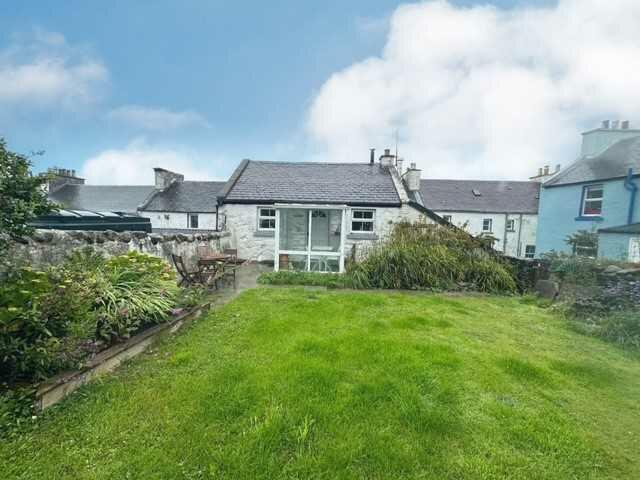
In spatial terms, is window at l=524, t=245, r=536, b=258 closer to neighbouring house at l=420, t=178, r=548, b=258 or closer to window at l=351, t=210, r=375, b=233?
neighbouring house at l=420, t=178, r=548, b=258

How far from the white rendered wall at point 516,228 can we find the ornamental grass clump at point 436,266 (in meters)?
17.9

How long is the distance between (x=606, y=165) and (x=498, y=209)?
12182 mm

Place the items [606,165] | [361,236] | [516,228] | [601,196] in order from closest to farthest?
[361,236], [601,196], [606,165], [516,228]

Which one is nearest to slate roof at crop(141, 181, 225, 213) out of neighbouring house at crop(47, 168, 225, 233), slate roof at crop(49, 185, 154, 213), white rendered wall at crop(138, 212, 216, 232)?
neighbouring house at crop(47, 168, 225, 233)

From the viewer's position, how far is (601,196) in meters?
13.0

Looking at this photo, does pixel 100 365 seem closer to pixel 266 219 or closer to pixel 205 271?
pixel 205 271

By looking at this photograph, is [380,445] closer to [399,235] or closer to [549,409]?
[549,409]

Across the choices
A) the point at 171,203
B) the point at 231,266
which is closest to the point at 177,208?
the point at 171,203

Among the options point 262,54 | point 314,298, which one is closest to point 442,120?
point 262,54

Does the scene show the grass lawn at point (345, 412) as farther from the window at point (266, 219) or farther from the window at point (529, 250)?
the window at point (529, 250)

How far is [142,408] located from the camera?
2529 mm

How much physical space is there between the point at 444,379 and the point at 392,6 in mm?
10759

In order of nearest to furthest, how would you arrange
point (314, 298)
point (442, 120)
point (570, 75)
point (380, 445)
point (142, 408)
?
point (380, 445), point (142, 408), point (314, 298), point (570, 75), point (442, 120)

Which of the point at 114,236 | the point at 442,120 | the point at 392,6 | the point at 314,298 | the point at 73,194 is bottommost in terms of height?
the point at 314,298
